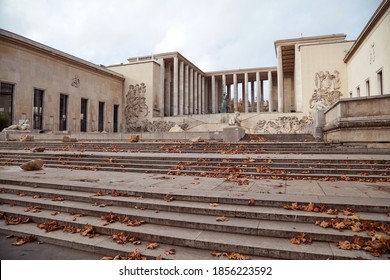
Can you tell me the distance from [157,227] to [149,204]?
74cm

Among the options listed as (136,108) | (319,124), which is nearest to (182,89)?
(136,108)

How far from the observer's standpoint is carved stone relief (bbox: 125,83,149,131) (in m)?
35.6

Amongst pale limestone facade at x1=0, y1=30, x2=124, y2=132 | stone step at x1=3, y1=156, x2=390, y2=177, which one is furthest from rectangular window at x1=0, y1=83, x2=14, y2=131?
stone step at x1=3, y1=156, x2=390, y2=177

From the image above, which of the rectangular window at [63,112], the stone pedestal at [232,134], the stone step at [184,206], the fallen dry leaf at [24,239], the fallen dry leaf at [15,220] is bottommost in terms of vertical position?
the fallen dry leaf at [24,239]

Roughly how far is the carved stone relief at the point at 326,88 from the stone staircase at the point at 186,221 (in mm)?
26132

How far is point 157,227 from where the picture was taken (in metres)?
4.06

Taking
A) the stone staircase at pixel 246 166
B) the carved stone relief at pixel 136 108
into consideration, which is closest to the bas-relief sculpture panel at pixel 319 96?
the carved stone relief at pixel 136 108

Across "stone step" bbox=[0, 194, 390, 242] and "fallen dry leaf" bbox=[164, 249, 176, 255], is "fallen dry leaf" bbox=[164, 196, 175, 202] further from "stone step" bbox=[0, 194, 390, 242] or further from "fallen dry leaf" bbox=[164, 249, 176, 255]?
"fallen dry leaf" bbox=[164, 249, 176, 255]

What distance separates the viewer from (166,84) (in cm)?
4078

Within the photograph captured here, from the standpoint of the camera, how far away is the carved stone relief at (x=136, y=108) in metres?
35.6

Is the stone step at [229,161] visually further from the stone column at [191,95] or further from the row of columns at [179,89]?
the stone column at [191,95]

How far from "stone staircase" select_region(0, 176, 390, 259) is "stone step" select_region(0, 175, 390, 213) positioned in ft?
0.05
